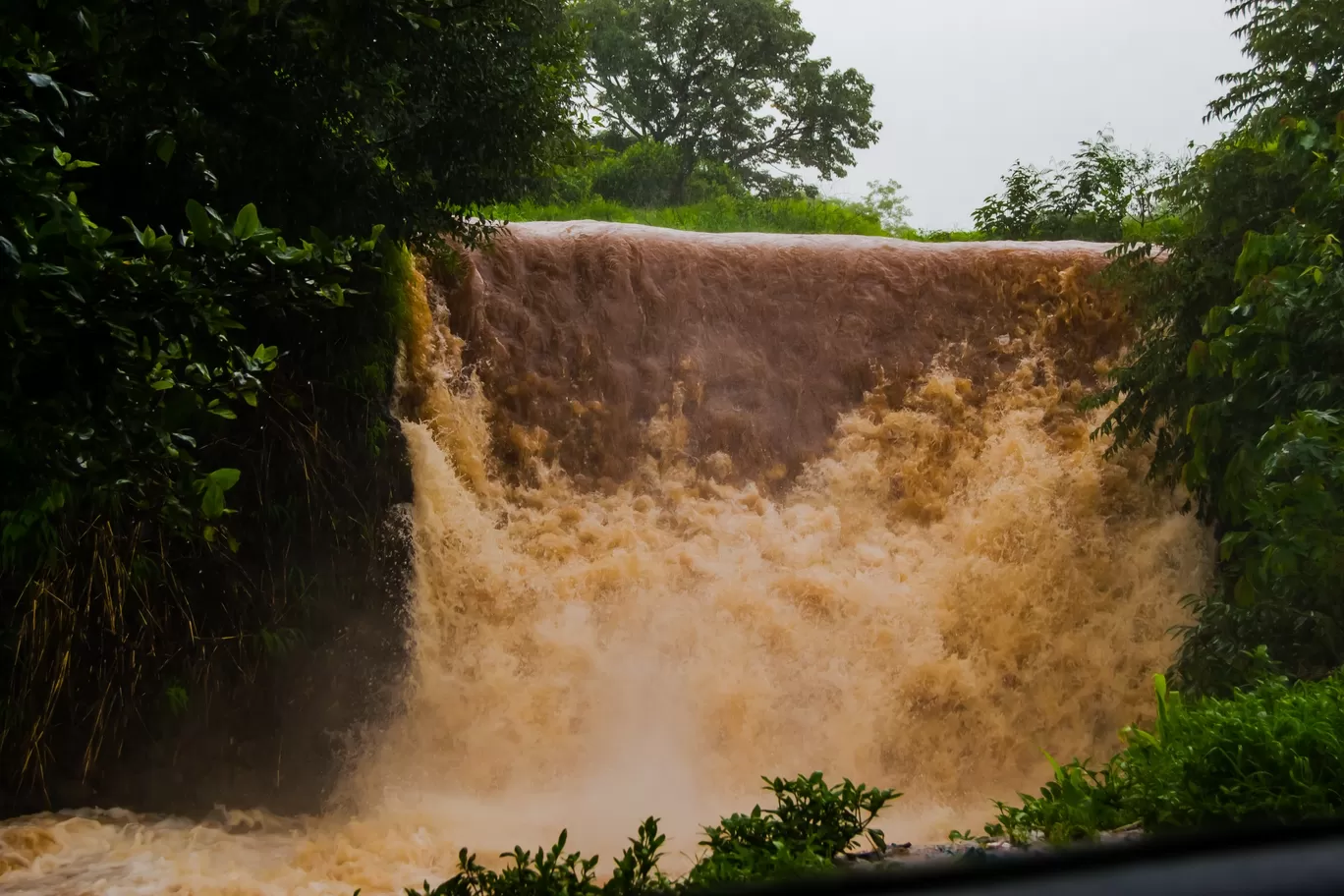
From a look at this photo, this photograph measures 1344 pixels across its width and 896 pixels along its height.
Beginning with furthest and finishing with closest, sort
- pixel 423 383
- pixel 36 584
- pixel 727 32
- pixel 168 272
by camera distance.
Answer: pixel 727 32 < pixel 423 383 < pixel 36 584 < pixel 168 272

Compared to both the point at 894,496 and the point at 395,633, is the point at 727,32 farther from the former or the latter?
the point at 395,633

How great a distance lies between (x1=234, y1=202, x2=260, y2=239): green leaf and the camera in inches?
85.2

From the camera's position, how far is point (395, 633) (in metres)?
6.23

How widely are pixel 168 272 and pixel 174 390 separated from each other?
26 centimetres

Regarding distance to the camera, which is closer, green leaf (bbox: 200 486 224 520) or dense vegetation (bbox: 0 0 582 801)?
green leaf (bbox: 200 486 224 520)

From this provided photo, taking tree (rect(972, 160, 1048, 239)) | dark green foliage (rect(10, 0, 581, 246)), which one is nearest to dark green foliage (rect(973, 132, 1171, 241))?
tree (rect(972, 160, 1048, 239))

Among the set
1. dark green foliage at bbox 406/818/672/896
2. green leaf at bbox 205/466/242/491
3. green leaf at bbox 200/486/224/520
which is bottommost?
dark green foliage at bbox 406/818/672/896

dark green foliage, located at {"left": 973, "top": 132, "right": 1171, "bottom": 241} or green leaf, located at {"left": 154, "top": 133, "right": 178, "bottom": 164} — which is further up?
dark green foliage, located at {"left": 973, "top": 132, "right": 1171, "bottom": 241}

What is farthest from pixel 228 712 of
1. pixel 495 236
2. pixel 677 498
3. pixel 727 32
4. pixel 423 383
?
pixel 727 32

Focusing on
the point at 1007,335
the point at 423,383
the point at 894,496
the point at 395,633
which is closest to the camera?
the point at 395,633

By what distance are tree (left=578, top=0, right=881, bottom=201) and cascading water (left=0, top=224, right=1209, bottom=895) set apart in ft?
3.97

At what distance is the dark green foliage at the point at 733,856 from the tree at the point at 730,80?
6177 millimetres

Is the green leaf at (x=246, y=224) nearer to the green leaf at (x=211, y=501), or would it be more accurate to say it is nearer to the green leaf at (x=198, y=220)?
the green leaf at (x=198, y=220)

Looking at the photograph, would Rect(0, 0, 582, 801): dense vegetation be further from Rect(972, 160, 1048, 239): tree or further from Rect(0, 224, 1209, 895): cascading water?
Rect(972, 160, 1048, 239): tree
